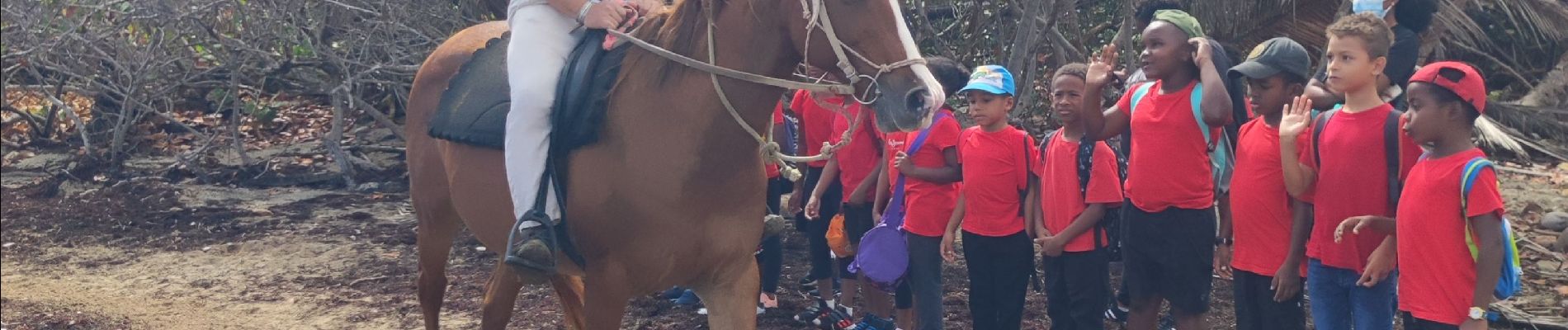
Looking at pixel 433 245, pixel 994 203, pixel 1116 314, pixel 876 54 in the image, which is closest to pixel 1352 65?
pixel 876 54

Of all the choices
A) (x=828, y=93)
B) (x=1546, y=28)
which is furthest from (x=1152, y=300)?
(x=1546, y=28)

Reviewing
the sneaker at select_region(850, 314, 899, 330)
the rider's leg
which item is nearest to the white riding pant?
the rider's leg

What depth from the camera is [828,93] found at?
3.78 meters

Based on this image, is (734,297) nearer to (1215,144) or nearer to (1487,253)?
(1215,144)

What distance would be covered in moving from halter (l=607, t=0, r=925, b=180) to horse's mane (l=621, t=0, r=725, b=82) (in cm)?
3

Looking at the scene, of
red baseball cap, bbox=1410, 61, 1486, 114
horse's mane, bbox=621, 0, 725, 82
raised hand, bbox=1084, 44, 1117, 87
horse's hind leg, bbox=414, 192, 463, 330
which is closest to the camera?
red baseball cap, bbox=1410, 61, 1486, 114

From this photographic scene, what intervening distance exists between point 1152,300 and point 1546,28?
256 inches

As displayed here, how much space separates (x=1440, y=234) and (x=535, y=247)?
2.65m

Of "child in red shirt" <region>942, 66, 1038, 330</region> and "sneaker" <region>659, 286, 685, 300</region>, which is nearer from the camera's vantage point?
"child in red shirt" <region>942, 66, 1038, 330</region>

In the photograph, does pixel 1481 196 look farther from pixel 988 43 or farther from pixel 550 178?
pixel 988 43

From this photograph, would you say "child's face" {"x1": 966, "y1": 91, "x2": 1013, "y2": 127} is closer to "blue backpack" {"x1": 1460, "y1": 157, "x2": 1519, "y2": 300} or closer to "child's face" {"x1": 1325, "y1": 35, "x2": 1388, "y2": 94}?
"child's face" {"x1": 1325, "y1": 35, "x2": 1388, "y2": 94}

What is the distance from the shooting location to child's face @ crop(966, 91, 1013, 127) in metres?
5.33

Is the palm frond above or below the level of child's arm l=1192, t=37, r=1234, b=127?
below

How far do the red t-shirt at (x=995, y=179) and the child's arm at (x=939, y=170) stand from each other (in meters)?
0.08
